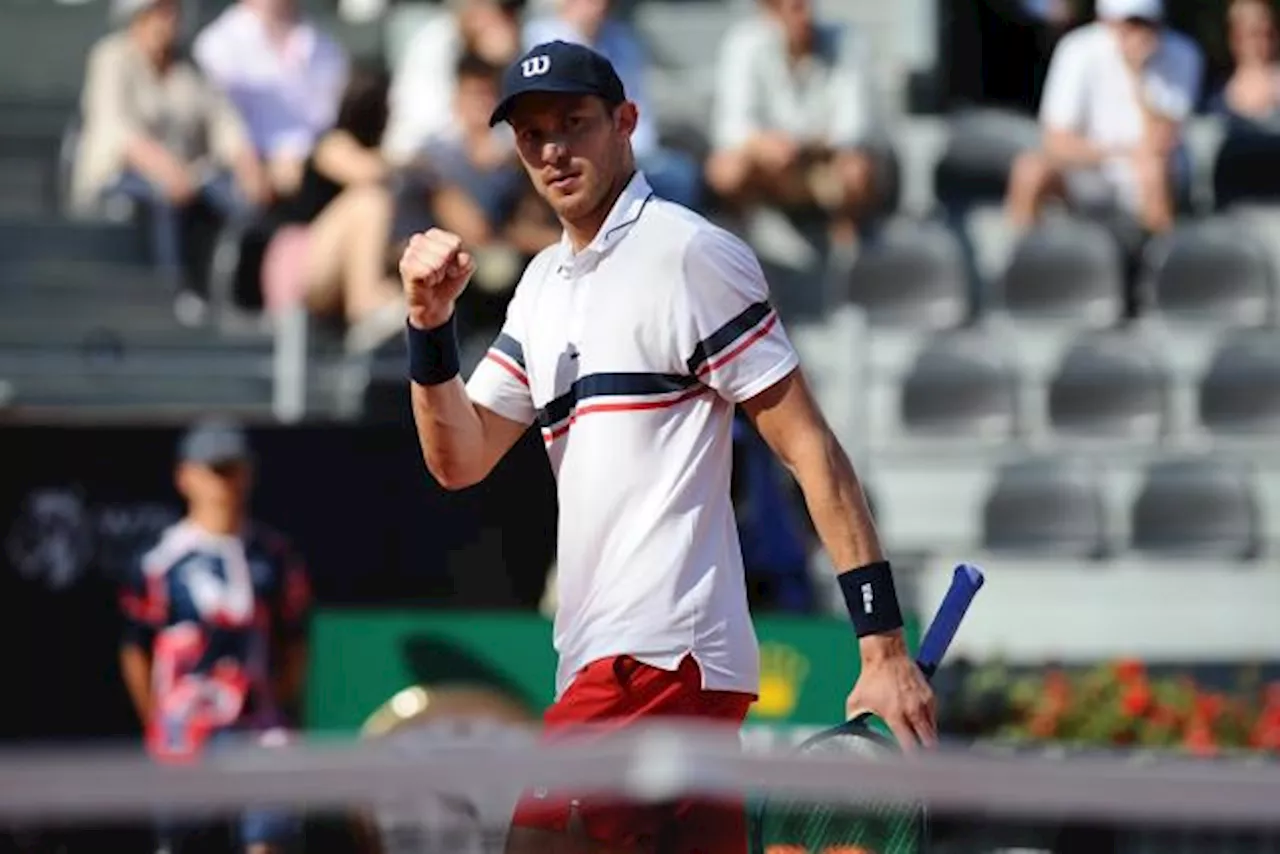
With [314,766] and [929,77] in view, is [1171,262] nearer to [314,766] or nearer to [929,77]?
[929,77]

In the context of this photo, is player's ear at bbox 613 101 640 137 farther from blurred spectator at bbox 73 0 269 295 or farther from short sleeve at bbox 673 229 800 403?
blurred spectator at bbox 73 0 269 295

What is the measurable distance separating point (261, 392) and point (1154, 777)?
9894mm

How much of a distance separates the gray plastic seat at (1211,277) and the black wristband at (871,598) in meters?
9.00

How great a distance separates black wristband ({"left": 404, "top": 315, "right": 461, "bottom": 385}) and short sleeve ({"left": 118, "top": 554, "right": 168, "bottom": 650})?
5.05 metres

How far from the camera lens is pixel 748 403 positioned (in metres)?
5.59

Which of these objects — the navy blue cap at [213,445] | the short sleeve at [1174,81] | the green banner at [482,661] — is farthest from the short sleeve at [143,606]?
the short sleeve at [1174,81]

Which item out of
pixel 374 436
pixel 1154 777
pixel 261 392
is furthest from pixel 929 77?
pixel 1154 777

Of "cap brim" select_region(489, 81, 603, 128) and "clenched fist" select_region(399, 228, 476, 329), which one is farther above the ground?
"cap brim" select_region(489, 81, 603, 128)

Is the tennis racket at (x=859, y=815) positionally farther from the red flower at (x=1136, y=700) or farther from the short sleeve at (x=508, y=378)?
the red flower at (x=1136, y=700)

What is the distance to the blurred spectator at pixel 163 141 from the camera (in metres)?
14.1

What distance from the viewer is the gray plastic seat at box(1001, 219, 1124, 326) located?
14.1 m

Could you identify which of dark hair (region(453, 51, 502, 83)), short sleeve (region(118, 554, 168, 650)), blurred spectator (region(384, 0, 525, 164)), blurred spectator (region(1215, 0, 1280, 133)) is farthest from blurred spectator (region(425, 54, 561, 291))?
blurred spectator (region(1215, 0, 1280, 133))

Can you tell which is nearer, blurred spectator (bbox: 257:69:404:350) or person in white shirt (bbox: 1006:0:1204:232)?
blurred spectator (bbox: 257:69:404:350)

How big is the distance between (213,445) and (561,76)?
535 cm
